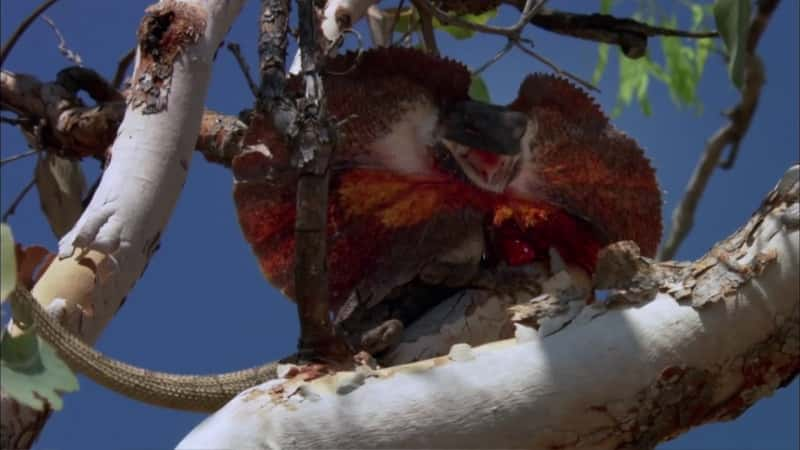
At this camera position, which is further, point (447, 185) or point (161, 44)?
point (447, 185)

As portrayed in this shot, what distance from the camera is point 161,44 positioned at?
5.87ft

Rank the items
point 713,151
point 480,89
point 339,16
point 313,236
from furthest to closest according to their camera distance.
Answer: point 713,151 < point 480,89 < point 339,16 < point 313,236

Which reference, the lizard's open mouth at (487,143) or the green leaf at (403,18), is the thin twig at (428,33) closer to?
the green leaf at (403,18)

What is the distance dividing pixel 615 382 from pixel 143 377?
0.55m

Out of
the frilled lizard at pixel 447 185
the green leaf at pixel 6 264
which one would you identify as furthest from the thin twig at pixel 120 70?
the green leaf at pixel 6 264

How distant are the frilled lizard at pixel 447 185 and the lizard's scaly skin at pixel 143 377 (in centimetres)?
41

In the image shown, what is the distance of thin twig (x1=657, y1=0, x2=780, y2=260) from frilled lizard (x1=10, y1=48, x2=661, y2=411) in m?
2.01

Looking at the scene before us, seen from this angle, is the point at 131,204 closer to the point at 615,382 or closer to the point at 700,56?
the point at 615,382

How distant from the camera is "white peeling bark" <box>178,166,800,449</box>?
1.30 metres

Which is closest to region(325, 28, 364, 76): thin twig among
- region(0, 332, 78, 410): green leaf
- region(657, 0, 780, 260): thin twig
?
region(0, 332, 78, 410): green leaf

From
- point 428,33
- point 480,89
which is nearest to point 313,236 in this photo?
point 428,33

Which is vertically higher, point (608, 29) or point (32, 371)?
point (608, 29)

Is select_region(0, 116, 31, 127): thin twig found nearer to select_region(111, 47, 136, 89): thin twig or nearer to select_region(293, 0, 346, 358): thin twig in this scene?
select_region(111, 47, 136, 89): thin twig

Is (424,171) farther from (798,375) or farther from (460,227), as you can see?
(798,375)
